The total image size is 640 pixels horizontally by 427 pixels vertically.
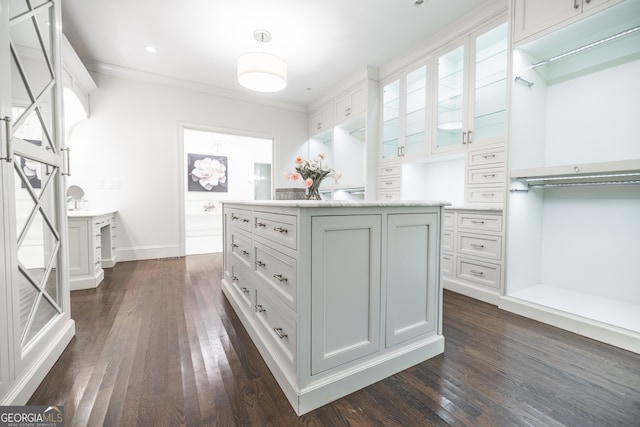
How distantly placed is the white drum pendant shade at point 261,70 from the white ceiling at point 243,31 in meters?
0.42

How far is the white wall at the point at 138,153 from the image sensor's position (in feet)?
12.0

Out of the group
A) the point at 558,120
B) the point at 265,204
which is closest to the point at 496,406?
the point at 265,204

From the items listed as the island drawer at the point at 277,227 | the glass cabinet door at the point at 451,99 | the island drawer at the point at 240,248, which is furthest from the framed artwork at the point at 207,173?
the island drawer at the point at 277,227

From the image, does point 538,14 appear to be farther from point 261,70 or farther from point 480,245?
point 261,70

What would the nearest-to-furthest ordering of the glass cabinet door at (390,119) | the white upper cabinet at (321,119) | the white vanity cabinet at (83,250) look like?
the white vanity cabinet at (83,250), the glass cabinet door at (390,119), the white upper cabinet at (321,119)

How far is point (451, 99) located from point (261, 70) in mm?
2030

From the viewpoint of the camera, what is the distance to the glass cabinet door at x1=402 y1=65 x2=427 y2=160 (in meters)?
3.13

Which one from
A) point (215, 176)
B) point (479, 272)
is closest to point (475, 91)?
point (479, 272)

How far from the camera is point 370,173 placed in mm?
3771

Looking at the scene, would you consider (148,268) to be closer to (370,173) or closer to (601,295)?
(370,173)

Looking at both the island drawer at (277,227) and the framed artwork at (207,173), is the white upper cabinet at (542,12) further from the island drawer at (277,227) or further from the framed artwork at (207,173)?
the framed artwork at (207,173)

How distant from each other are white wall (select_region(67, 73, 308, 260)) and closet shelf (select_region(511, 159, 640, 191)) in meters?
4.21

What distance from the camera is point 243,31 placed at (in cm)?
288

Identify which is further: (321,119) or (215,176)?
(215,176)
